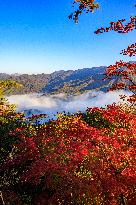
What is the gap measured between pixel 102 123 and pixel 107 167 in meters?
15.7

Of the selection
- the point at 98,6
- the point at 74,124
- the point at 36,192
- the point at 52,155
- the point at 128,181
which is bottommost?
the point at 36,192

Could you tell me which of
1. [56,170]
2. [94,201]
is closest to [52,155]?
[56,170]

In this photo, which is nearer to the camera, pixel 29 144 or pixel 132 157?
pixel 132 157

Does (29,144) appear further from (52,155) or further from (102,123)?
(102,123)

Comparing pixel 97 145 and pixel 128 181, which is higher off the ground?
pixel 97 145

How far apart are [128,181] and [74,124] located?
3036mm

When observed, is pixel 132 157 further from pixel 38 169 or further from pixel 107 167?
pixel 38 169

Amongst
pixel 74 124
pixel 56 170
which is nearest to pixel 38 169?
pixel 56 170

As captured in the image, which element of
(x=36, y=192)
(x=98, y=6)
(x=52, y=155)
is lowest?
(x=36, y=192)

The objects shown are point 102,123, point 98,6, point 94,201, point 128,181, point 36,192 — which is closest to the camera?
point 128,181

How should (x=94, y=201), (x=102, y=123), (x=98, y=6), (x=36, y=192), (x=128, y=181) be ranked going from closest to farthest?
(x=128, y=181)
(x=98, y=6)
(x=94, y=201)
(x=36, y=192)
(x=102, y=123)

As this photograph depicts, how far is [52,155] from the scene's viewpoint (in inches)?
541

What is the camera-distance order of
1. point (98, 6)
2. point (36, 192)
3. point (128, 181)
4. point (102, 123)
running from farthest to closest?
point (102, 123), point (36, 192), point (98, 6), point (128, 181)

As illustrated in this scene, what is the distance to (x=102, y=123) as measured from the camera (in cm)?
2908
